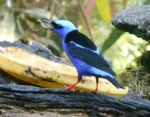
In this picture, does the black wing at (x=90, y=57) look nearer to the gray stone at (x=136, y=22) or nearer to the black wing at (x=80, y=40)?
the black wing at (x=80, y=40)

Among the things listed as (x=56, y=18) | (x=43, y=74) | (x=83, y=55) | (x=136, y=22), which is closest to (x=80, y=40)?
(x=83, y=55)

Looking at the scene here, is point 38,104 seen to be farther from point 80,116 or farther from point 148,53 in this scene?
point 148,53

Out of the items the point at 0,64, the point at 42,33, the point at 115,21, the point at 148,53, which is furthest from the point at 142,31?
the point at 42,33

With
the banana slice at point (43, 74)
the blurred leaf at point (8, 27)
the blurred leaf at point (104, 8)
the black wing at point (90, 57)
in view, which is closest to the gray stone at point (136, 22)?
the banana slice at point (43, 74)

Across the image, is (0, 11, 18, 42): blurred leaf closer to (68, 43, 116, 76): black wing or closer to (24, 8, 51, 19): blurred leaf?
(24, 8, 51, 19): blurred leaf

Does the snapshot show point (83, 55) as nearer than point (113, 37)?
Yes

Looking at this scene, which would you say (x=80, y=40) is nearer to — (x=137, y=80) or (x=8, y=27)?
(x=137, y=80)
